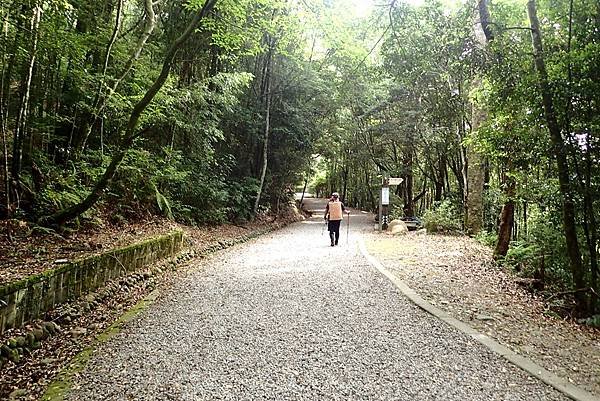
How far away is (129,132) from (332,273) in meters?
4.21

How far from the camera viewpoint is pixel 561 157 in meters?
5.27

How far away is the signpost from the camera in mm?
15531

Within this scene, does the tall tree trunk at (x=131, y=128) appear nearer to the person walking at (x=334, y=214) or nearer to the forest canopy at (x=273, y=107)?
the forest canopy at (x=273, y=107)

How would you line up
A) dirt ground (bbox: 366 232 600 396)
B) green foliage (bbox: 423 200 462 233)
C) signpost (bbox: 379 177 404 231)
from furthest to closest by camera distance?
signpost (bbox: 379 177 404 231)
green foliage (bbox: 423 200 462 233)
dirt ground (bbox: 366 232 600 396)

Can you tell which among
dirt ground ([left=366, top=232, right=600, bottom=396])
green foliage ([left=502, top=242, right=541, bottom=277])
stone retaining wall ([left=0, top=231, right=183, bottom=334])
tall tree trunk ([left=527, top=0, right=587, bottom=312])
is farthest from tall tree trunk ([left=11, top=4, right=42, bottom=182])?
green foliage ([left=502, top=242, right=541, bottom=277])

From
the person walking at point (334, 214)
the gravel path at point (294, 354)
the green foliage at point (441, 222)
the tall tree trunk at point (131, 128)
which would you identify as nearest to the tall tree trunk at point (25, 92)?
the tall tree trunk at point (131, 128)

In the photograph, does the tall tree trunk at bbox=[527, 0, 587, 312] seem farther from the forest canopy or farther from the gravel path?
the gravel path

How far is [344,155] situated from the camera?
32.3 meters

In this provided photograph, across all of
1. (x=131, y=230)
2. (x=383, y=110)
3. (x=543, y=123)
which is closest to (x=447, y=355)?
(x=543, y=123)

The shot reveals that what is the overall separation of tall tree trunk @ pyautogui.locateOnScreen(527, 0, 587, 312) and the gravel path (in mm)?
2281

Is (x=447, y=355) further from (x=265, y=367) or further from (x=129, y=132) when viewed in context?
(x=129, y=132)

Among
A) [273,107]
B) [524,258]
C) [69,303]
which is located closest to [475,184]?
[524,258]

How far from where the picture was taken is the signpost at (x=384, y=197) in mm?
15531

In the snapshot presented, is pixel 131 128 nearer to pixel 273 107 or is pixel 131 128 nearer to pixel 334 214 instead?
pixel 334 214
